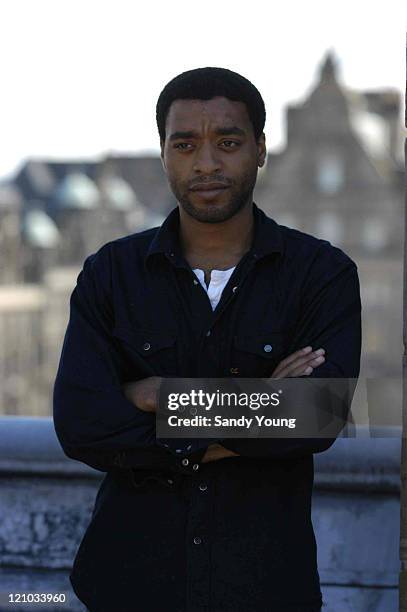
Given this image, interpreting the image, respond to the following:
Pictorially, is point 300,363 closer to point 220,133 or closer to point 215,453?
point 215,453

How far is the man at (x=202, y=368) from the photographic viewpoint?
243cm

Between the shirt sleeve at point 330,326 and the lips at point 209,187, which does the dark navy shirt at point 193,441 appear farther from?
the lips at point 209,187

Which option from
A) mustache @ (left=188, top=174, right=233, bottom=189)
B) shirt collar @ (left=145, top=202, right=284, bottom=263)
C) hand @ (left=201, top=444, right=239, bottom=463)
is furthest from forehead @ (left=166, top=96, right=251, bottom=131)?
hand @ (left=201, top=444, right=239, bottom=463)

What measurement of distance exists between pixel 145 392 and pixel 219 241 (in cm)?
37

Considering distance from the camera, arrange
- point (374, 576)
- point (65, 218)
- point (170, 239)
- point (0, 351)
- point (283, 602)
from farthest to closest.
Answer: point (65, 218)
point (0, 351)
point (374, 576)
point (170, 239)
point (283, 602)

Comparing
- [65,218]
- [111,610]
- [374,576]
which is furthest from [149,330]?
[65,218]

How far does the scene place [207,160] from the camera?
251 centimetres

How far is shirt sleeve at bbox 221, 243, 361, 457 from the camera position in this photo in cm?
242

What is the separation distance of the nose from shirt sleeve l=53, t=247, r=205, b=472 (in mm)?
280

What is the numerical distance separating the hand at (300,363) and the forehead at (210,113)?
0.47 m

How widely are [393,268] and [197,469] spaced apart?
159 ft

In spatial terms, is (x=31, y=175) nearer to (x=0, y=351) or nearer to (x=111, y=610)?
(x=0, y=351)

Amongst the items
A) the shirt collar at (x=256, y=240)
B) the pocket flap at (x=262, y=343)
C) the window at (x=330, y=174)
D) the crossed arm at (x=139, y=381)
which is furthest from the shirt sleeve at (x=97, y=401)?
the window at (x=330, y=174)

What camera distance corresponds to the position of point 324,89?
5106 cm
